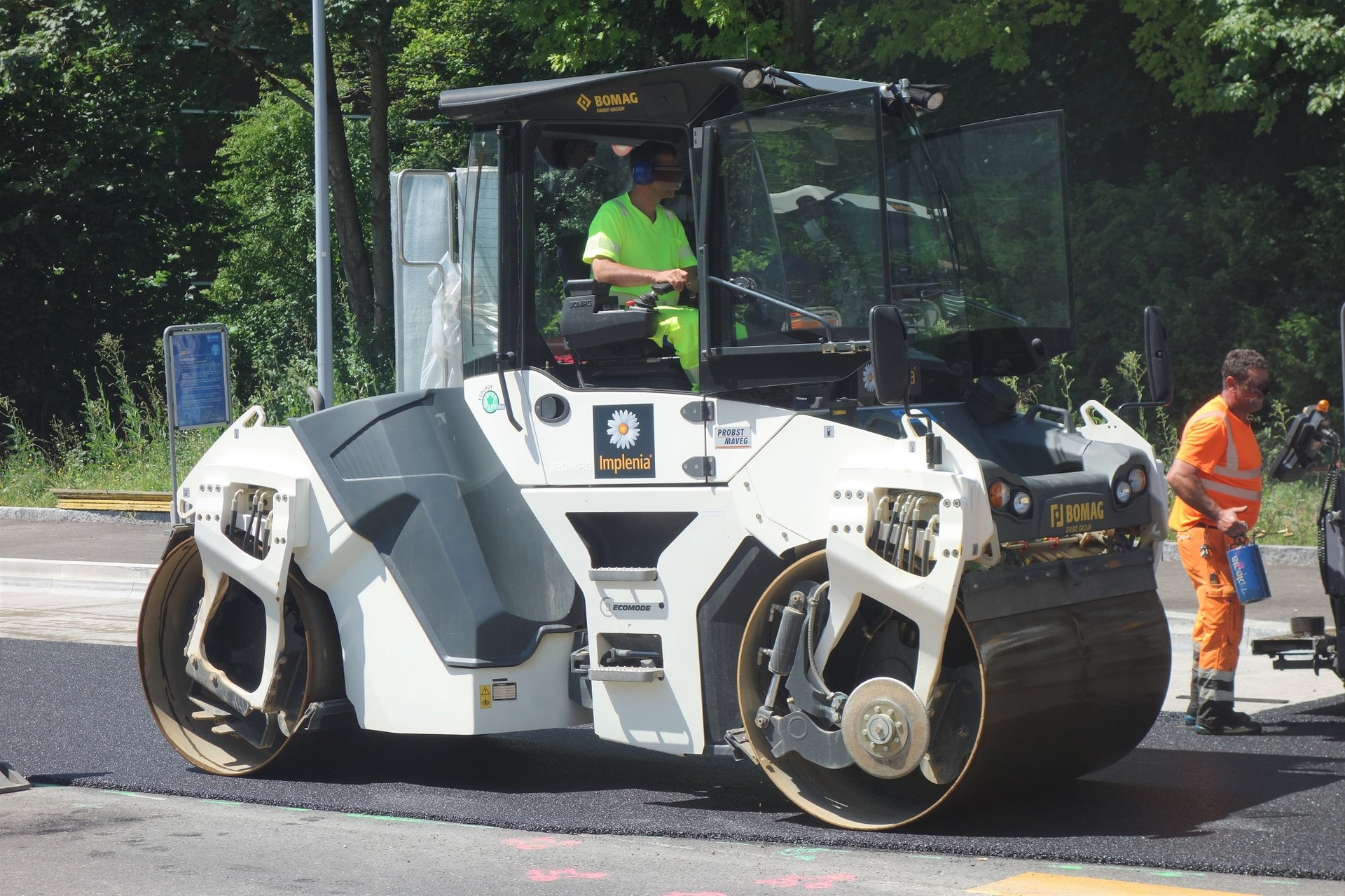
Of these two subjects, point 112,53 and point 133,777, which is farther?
point 112,53

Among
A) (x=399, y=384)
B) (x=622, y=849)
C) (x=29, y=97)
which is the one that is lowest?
(x=622, y=849)

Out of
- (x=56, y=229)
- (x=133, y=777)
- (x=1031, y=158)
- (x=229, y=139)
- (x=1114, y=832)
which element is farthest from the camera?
(x=229, y=139)

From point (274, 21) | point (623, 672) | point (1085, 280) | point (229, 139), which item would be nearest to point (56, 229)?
point (274, 21)

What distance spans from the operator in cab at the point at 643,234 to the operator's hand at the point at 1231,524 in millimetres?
2648

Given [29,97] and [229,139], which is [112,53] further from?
[229,139]

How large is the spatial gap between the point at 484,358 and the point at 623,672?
4.34ft

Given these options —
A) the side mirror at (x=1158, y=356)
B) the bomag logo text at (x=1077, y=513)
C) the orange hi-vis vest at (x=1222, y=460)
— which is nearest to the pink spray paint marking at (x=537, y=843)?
the bomag logo text at (x=1077, y=513)

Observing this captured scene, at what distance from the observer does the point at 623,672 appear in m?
5.94

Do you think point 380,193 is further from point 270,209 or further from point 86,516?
point 270,209

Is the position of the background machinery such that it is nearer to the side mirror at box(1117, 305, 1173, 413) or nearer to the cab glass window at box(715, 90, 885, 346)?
the side mirror at box(1117, 305, 1173, 413)

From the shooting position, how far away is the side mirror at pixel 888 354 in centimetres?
512

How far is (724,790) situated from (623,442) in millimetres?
1433

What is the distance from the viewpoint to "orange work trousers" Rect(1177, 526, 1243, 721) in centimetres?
727

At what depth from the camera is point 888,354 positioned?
513 cm
